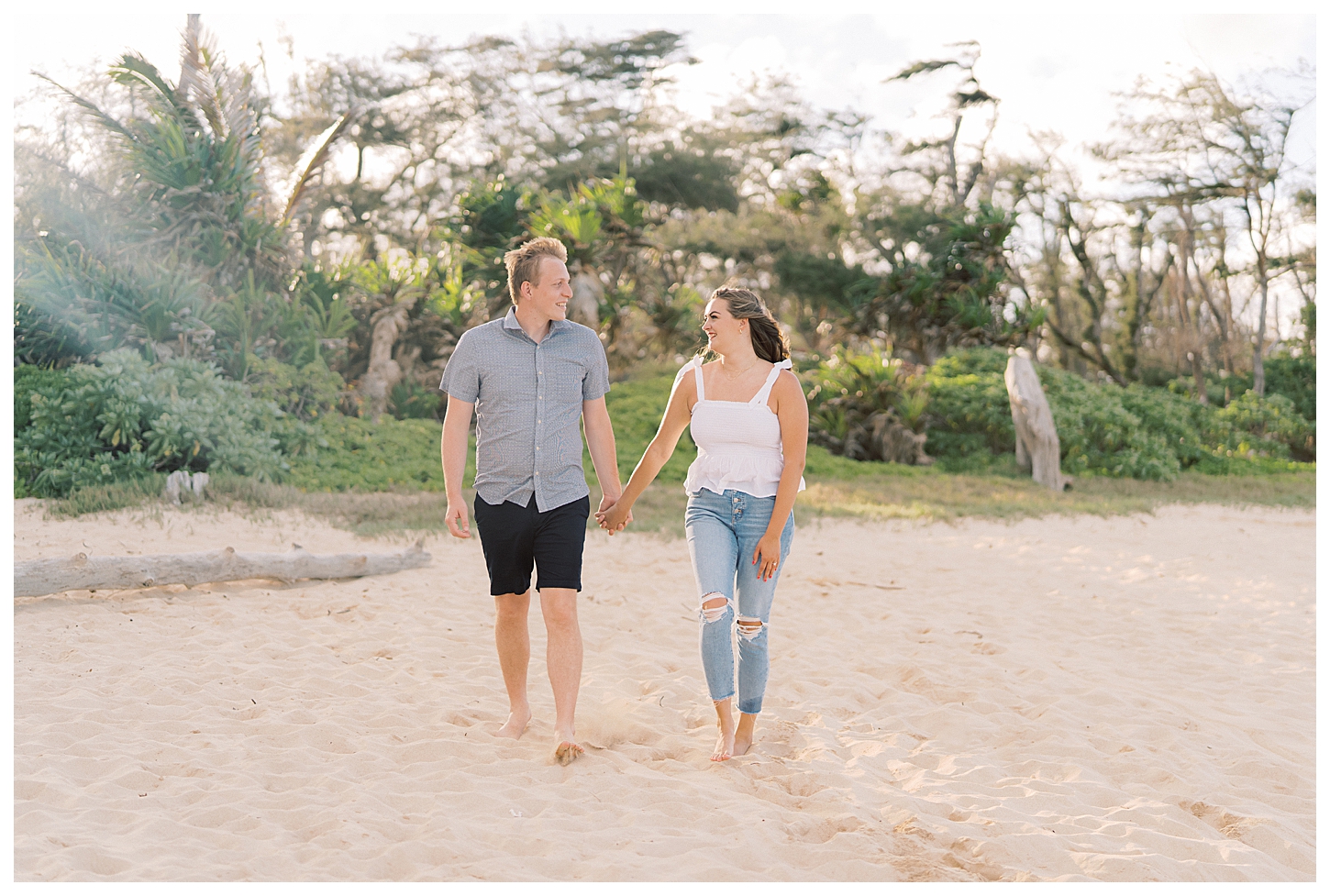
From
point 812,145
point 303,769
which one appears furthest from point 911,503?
point 812,145

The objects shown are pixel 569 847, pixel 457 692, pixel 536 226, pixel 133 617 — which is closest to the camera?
pixel 569 847

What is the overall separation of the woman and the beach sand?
21.2 inches

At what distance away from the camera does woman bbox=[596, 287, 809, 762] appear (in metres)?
3.49

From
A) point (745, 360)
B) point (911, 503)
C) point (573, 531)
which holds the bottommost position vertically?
point (911, 503)

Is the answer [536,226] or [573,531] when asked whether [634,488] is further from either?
[536,226]

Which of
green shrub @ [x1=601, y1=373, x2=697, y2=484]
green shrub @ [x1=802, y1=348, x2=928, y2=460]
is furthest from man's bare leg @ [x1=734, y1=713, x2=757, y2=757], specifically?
green shrub @ [x1=802, y1=348, x2=928, y2=460]

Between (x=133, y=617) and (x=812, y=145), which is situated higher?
(x=812, y=145)

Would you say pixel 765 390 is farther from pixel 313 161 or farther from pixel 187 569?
pixel 313 161

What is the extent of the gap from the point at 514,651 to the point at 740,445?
1.25m

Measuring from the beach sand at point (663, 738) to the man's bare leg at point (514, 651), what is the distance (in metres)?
0.10

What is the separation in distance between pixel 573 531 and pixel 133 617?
11.6ft

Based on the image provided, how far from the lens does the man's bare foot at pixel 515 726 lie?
388 cm

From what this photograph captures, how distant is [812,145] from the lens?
2817 centimetres

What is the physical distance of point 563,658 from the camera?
363cm
